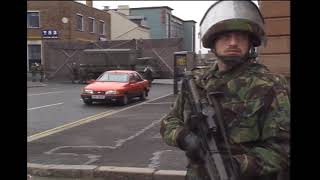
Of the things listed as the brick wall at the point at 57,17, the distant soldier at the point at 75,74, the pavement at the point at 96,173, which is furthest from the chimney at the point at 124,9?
the pavement at the point at 96,173

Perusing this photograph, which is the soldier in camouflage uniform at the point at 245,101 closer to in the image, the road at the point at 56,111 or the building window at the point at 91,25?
the road at the point at 56,111

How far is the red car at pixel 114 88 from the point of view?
63.4 feet

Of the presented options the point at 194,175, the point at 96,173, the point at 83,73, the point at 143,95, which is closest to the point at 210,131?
the point at 194,175

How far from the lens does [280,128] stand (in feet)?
8.12

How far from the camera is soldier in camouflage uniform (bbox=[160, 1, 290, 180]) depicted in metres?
2.46

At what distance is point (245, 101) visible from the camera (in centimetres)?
256

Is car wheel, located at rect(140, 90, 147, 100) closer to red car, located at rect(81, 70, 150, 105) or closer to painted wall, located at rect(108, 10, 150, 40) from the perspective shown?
red car, located at rect(81, 70, 150, 105)

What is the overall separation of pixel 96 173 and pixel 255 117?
5212 mm

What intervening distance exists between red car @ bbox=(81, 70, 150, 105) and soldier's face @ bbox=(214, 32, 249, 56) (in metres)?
16.7

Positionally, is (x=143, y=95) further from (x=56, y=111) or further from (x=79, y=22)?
(x=79, y=22)

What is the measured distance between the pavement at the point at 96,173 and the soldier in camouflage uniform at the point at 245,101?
15.1 feet

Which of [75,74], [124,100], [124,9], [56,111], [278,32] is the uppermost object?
[124,9]
